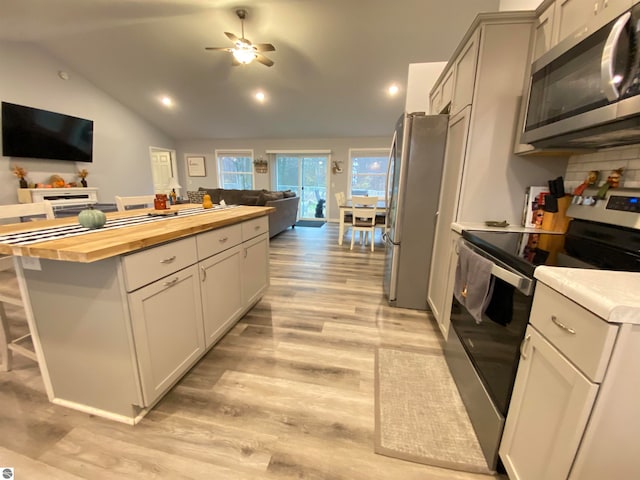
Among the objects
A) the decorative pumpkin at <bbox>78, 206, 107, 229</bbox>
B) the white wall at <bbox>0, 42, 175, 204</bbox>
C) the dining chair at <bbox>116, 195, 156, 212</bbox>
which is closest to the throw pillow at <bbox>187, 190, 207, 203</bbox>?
the white wall at <bbox>0, 42, 175, 204</bbox>

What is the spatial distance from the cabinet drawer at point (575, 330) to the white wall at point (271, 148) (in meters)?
6.51

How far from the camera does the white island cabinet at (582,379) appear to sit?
2.12 ft

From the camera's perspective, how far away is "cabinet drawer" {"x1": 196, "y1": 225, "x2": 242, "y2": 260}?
1601mm

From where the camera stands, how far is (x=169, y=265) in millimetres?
1353

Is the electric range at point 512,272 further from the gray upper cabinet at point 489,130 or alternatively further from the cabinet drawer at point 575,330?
the gray upper cabinet at point 489,130

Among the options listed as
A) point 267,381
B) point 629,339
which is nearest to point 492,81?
point 629,339

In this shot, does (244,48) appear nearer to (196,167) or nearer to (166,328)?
(166,328)

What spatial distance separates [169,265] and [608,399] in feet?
5.49

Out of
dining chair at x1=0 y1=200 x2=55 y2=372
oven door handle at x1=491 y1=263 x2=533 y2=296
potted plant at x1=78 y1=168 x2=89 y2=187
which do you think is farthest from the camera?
potted plant at x1=78 y1=168 x2=89 y2=187

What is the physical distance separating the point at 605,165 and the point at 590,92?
0.61m

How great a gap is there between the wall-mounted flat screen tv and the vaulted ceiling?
110cm

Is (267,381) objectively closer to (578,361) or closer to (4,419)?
(4,419)

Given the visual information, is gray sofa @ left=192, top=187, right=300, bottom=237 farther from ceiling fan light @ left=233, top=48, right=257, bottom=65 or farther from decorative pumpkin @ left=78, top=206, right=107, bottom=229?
decorative pumpkin @ left=78, top=206, right=107, bottom=229

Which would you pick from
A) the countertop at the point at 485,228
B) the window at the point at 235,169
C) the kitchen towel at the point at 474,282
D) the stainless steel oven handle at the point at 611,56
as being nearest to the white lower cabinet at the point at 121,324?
the kitchen towel at the point at 474,282
